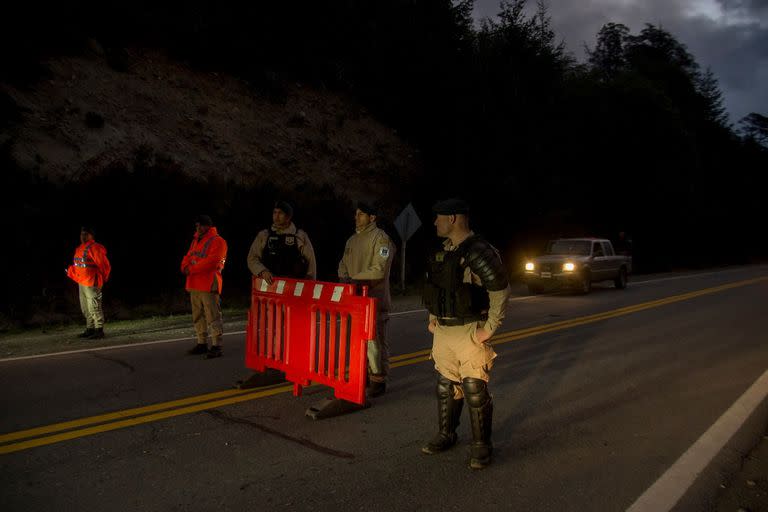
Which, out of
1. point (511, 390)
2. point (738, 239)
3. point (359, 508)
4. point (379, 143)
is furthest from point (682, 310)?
point (738, 239)

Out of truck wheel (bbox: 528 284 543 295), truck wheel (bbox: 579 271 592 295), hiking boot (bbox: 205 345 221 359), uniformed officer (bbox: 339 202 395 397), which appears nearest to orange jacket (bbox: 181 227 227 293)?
hiking boot (bbox: 205 345 221 359)

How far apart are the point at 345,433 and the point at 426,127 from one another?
895 inches

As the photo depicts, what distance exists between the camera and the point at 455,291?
4250 mm

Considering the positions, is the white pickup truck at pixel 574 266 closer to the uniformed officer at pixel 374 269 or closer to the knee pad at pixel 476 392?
the uniformed officer at pixel 374 269

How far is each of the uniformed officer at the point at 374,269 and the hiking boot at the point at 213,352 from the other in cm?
269

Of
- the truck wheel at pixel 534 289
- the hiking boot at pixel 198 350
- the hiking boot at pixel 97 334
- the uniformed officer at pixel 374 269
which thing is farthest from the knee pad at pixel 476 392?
the truck wheel at pixel 534 289

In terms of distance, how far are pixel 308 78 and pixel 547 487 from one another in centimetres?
2327

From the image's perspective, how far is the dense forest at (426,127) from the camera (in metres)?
14.4

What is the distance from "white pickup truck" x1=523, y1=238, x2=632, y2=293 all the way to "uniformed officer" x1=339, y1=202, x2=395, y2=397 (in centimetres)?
1243

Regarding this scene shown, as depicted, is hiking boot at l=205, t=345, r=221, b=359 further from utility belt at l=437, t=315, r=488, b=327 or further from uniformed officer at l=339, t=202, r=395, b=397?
utility belt at l=437, t=315, r=488, b=327

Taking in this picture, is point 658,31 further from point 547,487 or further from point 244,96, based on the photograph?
point 547,487

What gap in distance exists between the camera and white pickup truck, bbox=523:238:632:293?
57.8 ft

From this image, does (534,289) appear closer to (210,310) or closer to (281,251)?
(210,310)

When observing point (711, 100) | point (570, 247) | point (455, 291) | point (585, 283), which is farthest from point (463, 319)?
point (711, 100)
